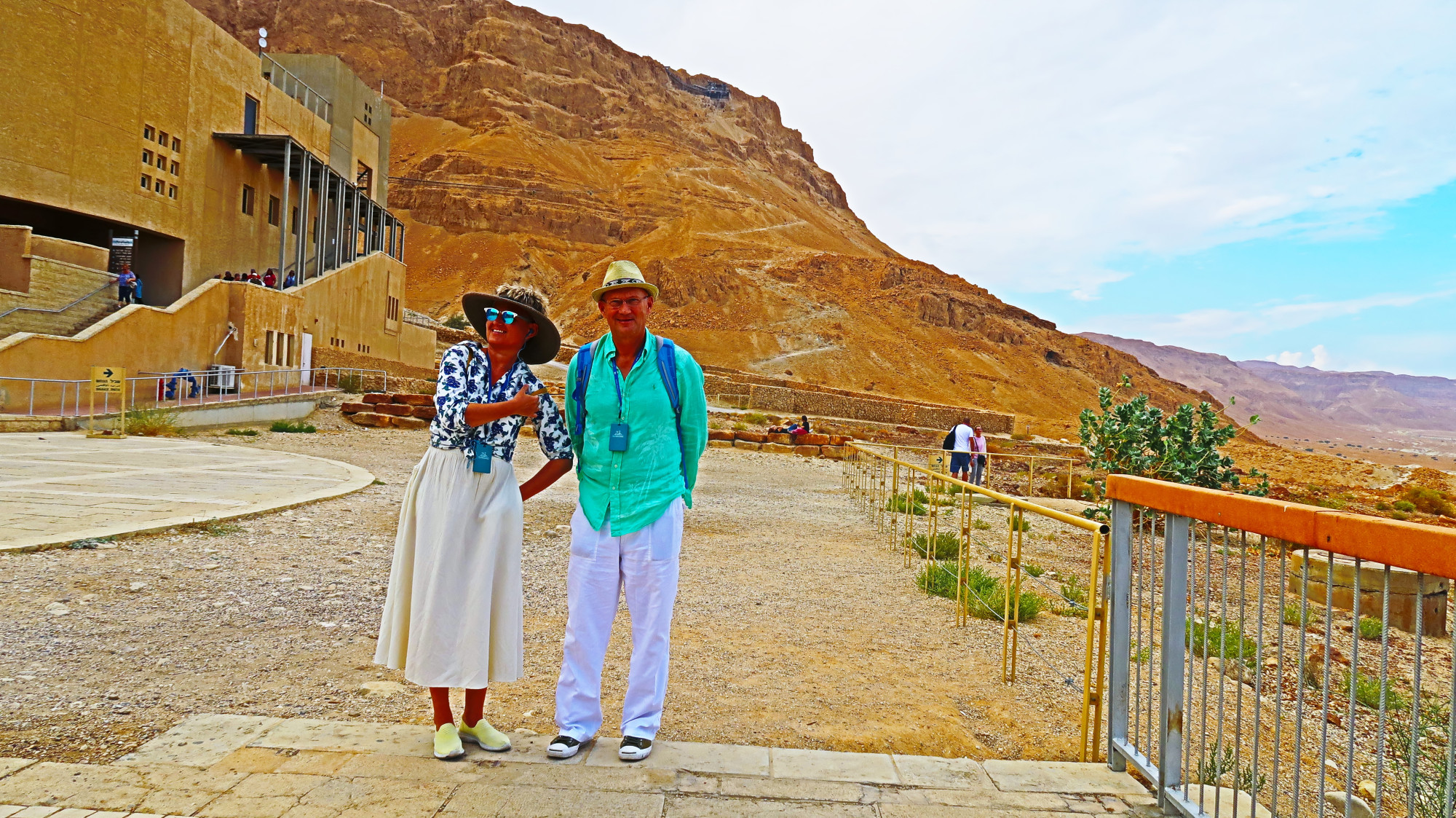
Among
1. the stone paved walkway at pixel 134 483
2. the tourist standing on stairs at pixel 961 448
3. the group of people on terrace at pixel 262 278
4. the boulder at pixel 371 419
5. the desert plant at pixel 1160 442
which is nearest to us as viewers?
the stone paved walkway at pixel 134 483

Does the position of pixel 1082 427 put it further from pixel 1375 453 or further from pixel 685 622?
pixel 1375 453

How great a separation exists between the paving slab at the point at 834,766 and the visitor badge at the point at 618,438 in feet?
4.25

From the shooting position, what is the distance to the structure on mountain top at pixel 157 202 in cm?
1841

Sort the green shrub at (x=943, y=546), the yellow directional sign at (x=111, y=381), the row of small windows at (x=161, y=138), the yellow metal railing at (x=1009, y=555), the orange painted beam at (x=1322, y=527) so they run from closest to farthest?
the orange painted beam at (x=1322, y=527) < the yellow metal railing at (x=1009, y=555) < the green shrub at (x=943, y=546) < the yellow directional sign at (x=111, y=381) < the row of small windows at (x=161, y=138)

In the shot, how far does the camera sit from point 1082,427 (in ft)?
43.5

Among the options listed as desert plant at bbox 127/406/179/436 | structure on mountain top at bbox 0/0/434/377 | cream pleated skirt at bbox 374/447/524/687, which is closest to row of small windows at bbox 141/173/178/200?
structure on mountain top at bbox 0/0/434/377

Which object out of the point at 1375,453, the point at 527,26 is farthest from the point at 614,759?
the point at 527,26

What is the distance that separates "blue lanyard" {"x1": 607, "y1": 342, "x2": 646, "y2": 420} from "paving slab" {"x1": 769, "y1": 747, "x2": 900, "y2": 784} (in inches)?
55.8

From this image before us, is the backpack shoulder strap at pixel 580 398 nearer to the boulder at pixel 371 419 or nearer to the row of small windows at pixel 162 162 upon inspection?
the boulder at pixel 371 419

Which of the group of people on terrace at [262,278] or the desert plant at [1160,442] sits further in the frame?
the group of people on terrace at [262,278]

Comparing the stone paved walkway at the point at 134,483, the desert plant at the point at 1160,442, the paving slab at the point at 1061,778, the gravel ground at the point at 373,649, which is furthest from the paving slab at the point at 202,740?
the desert plant at the point at 1160,442

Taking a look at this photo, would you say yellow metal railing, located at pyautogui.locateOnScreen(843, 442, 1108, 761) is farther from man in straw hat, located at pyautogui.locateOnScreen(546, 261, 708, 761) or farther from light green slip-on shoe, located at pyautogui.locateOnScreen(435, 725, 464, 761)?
light green slip-on shoe, located at pyautogui.locateOnScreen(435, 725, 464, 761)

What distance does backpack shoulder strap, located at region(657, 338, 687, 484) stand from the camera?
10.9 ft

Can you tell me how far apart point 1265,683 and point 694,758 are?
210 inches
